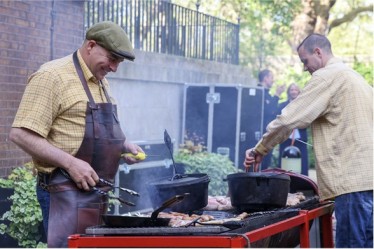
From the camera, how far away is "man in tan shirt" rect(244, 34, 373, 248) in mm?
4941

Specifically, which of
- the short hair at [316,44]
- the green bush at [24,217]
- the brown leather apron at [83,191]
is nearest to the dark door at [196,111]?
the green bush at [24,217]

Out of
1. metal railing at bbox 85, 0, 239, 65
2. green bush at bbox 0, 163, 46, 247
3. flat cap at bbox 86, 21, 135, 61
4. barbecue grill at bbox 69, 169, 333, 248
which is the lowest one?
green bush at bbox 0, 163, 46, 247

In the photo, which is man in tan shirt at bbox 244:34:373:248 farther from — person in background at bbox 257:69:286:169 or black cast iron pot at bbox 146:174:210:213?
person in background at bbox 257:69:286:169

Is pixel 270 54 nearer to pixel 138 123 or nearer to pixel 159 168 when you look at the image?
pixel 138 123

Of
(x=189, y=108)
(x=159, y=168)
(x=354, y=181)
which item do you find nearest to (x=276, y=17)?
(x=189, y=108)

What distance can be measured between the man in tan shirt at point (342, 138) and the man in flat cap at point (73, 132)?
4.70 feet

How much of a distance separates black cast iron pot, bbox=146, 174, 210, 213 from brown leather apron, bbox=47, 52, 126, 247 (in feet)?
1.34

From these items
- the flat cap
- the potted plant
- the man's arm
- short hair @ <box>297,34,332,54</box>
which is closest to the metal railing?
the potted plant

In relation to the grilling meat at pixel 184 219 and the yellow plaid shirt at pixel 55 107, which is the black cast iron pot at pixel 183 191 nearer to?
the grilling meat at pixel 184 219

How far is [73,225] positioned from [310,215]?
1837 millimetres

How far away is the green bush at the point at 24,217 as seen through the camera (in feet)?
20.6

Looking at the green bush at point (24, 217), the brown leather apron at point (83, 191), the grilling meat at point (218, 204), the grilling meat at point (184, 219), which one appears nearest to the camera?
the grilling meat at point (184, 219)

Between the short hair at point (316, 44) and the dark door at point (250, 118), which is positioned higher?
the short hair at point (316, 44)

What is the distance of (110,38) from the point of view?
14.2 ft
